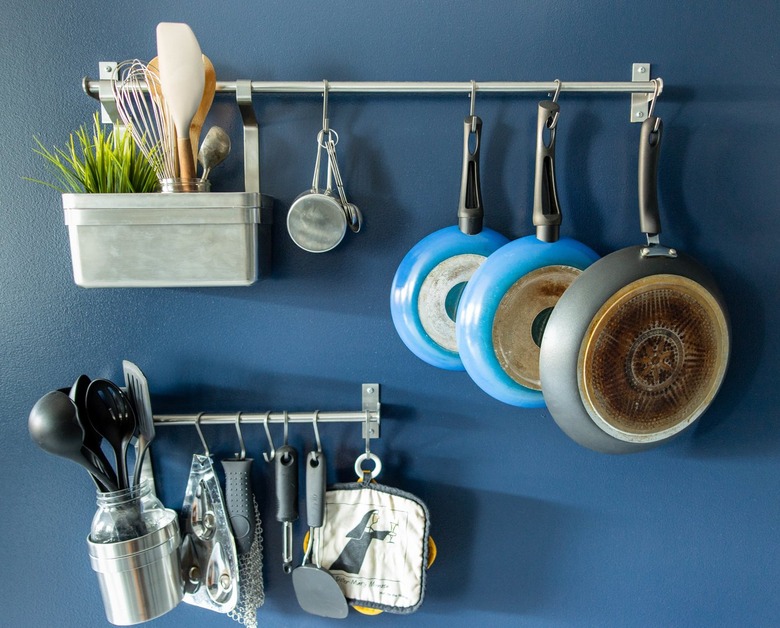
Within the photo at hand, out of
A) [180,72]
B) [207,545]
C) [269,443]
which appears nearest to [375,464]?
[269,443]

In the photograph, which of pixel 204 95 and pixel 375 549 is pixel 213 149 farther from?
pixel 375 549

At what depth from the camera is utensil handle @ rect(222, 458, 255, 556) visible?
0.84 metres

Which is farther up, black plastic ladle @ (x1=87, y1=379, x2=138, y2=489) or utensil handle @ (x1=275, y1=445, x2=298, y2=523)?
black plastic ladle @ (x1=87, y1=379, x2=138, y2=489)

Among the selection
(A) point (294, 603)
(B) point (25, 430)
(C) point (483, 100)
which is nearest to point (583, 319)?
(C) point (483, 100)

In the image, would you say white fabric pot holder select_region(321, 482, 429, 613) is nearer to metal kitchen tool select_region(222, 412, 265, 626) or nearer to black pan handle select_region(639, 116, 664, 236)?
metal kitchen tool select_region(222, 412, 265, 626)

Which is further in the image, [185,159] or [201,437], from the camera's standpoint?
[201,437]

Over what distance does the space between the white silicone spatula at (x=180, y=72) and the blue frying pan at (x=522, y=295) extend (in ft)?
1.34

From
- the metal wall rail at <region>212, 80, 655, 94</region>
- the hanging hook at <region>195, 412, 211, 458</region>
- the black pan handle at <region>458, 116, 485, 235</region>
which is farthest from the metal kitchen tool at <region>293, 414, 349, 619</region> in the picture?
the metal wall rail at <region>212, 80, 655, 94</region>

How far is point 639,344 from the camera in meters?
0.76

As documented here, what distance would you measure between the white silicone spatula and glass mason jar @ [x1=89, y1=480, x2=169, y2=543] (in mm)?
466

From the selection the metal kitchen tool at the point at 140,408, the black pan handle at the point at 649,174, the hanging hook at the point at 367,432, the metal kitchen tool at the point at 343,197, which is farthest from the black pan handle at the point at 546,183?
the metal kitchen tool at the point at 140,408

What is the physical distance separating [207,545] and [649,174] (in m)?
0.80

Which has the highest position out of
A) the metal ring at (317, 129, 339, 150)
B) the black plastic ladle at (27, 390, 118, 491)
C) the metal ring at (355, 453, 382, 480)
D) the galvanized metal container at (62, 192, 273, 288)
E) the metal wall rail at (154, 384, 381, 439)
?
the metal ring at (317, 129, 339, 150)

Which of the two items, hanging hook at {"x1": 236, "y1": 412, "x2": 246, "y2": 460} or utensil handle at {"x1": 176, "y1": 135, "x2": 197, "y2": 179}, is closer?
utensil handle at {"x1": 176, "y1": 135, "x2": 197, "y2": 179}
